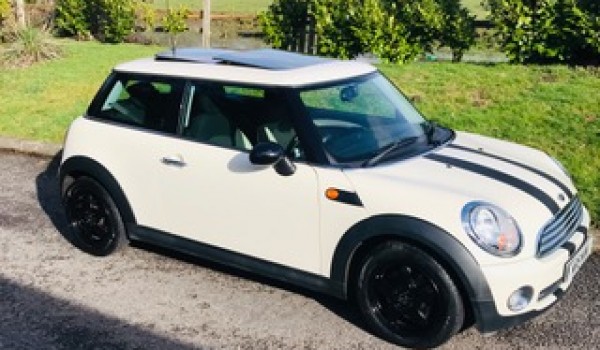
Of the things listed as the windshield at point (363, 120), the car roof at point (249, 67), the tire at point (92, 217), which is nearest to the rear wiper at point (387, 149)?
the windshield at point (363, 120)

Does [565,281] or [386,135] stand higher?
[386,135]

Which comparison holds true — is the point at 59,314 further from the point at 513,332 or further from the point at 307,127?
the point at 513,332

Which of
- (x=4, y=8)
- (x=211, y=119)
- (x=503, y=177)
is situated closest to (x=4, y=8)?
(x=4, y=8)

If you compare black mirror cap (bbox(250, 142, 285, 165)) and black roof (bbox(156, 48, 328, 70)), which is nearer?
black mirror cap (bbox(250, 142, 285, 165))

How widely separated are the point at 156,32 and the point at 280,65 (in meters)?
14.3

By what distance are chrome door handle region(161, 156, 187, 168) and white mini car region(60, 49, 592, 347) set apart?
2cm

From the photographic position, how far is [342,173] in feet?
14.1

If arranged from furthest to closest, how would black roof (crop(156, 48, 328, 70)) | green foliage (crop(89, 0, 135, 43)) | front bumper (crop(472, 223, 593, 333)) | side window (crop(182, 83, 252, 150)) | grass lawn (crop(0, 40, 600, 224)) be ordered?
green foliage (crop(89, 0, 135, 43))
grass lawn (crop(0, 40, 600, 224))
black roof (crop(156, 48, 328, 70))
side window (crop(182, 83, 252, 150))
front bumper (crop(472, 223, 593, 333))

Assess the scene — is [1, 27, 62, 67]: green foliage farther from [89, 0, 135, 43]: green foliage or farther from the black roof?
the black roof

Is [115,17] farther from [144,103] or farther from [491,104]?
[144,103]

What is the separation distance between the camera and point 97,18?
54.4 feet

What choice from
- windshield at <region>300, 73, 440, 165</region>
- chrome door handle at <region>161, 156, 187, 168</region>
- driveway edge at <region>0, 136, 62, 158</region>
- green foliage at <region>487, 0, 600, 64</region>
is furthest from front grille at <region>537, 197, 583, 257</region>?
driveway edge at <region>0, 136, 62, 158</region>

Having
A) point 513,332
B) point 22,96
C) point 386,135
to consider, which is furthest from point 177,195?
point 22,96

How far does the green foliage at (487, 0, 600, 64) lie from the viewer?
8922mm
